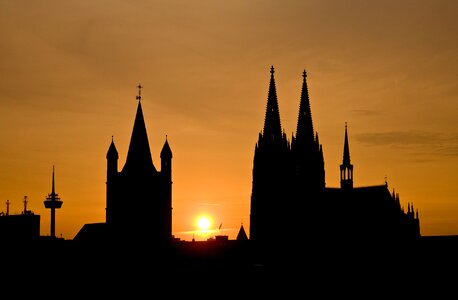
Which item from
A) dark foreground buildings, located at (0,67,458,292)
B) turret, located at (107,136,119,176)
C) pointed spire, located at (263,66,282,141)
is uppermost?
pointed spire, located at (263,66,282,141)

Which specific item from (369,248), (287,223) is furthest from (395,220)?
(287,223)

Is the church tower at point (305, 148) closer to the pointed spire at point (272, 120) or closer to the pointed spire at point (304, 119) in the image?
the pointed spire at point (304, 119)

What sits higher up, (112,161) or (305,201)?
(112,161)

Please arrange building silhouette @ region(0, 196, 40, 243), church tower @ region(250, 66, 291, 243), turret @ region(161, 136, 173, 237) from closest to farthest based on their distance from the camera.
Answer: building silhouette @ region(0, 196, 40, 243) → church tower @ region(250, 66, 291, 243) → turret @ region(161, 136, 173, 237)

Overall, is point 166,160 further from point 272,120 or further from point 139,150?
point 272,120

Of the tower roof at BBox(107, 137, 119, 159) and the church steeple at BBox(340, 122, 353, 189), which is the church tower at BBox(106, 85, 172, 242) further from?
the church steeple at BBox(340, 122, 353, 189)

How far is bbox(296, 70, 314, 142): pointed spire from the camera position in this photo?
126 metres

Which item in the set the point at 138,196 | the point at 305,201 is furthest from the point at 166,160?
the point at 305,201

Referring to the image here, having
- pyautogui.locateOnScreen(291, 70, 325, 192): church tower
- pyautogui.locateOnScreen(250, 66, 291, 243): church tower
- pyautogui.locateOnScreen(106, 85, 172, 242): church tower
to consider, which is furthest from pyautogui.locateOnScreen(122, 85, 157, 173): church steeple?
pyautogui.locateOnScreen(291, 70, 325, 192): church tower

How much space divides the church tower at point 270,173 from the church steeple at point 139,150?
14093 millimetres

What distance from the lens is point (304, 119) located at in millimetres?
126062

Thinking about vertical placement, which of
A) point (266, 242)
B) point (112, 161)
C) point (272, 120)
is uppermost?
point (272, 120)

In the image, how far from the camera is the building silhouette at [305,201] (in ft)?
413

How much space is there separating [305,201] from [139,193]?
71.4ft
